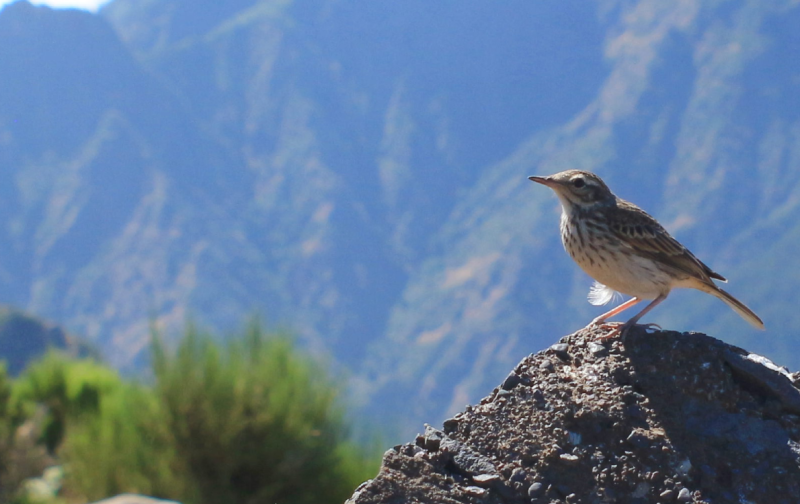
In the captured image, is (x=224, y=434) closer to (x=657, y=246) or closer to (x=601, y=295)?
(x=601, y=295)

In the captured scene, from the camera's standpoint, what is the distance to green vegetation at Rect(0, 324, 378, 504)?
10.3m

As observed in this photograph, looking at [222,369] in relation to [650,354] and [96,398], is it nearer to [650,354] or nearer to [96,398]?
[96,398]

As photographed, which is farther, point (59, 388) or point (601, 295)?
point (59, 388)

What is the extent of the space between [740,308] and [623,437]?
1.68 metres

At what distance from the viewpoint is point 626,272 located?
4.82 metres

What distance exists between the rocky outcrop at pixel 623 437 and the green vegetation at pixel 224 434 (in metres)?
6.77

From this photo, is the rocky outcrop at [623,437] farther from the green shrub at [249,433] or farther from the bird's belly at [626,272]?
the green shrub at [249,433]

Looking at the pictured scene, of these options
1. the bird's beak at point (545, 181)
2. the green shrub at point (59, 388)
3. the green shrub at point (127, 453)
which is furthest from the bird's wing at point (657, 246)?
the green shrub at point (59, 388)

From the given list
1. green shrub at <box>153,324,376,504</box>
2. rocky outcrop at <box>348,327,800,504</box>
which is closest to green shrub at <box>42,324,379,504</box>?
green shrub at <box>153,324,376,504</box>

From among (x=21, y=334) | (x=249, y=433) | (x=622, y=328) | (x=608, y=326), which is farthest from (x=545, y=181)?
(x=21, y=334)

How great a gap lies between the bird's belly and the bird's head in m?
0.43

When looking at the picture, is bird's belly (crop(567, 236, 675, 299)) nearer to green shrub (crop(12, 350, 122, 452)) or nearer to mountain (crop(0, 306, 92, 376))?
green shrub (crop(12, 350, 122, 452))

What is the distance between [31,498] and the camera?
11953 millimetres

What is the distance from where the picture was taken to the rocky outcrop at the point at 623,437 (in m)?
3.54
